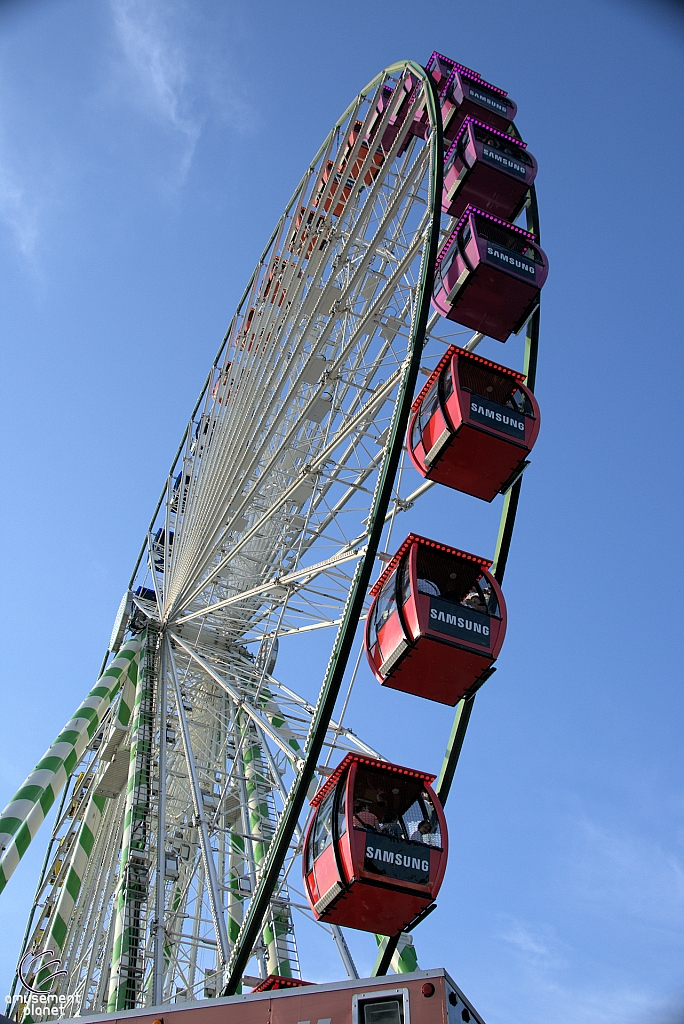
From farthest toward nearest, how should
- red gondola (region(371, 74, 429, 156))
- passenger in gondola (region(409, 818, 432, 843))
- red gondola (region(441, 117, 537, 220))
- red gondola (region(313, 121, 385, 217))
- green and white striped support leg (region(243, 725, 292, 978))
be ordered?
red gondola (region(313, 121, 385, 217))
red gondola (region(371, 74, 429, 156))
red gondola (region(441, 117, 537, 220))
green and white striped support leg (region(243, 725, 292, 978))
passenger in gondola (region(409, 818, 432, 843))

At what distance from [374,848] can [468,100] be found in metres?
11.4

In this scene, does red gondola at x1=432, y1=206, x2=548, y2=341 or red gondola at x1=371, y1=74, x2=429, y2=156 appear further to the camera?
red gondola at x1=371, y1=74, x2=429, y2=156

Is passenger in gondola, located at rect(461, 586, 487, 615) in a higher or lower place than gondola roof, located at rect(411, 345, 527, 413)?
lower

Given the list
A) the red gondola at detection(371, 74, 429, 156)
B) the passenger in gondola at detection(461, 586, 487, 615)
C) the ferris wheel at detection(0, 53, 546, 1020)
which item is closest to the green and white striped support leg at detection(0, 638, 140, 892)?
Result: the ferris wheel at detection(0, 53, 546, 1020)

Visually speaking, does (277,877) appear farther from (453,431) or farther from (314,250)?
(314,250)

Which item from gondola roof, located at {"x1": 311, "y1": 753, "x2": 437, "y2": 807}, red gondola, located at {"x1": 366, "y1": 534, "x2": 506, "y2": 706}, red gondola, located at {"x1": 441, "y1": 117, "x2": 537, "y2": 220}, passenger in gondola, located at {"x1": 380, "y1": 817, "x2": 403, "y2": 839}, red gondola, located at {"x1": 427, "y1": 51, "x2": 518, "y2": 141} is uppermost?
red gondola, located at {"x1": 427, "y1": 51, "x2": 518, "y2": 141}

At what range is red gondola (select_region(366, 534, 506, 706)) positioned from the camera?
415 inches

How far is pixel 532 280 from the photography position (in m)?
13.2

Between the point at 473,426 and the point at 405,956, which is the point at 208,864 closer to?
the point at 405,956

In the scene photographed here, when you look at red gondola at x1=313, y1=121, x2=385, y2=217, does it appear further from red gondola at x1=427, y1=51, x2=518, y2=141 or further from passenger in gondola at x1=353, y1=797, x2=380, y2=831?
passenger in gondola at x1=353, y1=797, x2=380, y2=831

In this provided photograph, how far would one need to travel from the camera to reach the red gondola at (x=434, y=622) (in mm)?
10539

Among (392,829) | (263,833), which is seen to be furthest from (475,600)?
(263,833)

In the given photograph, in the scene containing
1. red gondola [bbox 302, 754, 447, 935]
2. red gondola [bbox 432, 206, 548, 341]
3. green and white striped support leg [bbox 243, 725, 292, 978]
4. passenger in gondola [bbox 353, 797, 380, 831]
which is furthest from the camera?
red gondola [bbox 432, 206, 548, 341]

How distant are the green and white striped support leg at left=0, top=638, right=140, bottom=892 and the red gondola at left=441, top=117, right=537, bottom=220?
355 inches
